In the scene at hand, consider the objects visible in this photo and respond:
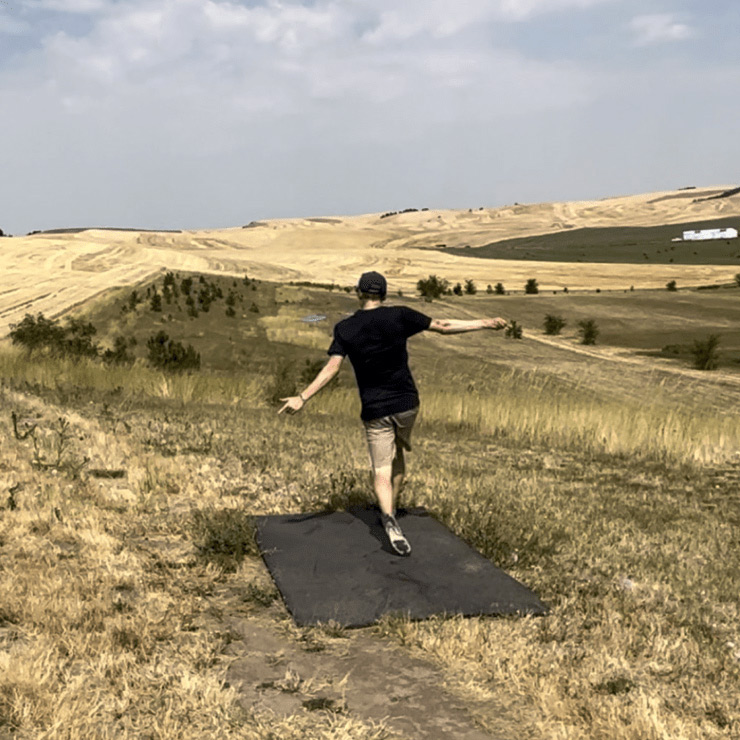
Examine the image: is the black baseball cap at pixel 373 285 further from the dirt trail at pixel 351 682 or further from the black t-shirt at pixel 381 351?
the dirt trail at pixel 351 682

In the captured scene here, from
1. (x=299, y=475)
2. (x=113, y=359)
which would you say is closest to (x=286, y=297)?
(x=113, y=359)

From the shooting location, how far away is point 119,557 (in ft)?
18.2

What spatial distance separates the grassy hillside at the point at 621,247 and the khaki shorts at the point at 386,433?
62408 mm

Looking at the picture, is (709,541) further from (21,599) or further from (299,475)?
(21,599)

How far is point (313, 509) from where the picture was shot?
7137 millimetres

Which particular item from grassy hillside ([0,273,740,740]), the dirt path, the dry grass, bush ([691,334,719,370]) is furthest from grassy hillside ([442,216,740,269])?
the dirt path

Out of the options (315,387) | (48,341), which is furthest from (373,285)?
(48,341)

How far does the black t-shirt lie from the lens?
590 centimetres

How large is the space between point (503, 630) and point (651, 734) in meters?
1.19

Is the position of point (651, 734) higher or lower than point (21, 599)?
lower

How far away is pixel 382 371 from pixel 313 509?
5.54ft

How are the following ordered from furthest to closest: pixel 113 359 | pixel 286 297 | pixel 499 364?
1. pixel 286 297
2. pixel 499 364
3. pixel 113 359

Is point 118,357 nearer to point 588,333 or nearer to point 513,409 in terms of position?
point 513,409

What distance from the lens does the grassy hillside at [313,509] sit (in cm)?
376
